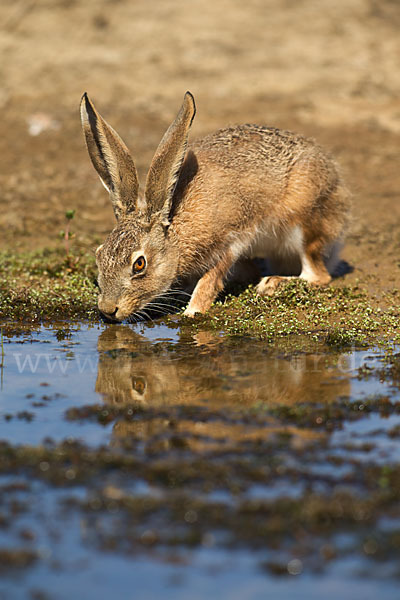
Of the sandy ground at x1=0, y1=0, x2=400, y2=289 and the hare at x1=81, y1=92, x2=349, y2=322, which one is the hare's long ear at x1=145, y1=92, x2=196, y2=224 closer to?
the hare at x1=81, y1=92, x2=349, y2=322

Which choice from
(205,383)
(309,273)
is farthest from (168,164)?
(205,383)

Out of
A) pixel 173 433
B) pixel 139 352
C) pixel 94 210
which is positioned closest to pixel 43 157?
pixel 94 210

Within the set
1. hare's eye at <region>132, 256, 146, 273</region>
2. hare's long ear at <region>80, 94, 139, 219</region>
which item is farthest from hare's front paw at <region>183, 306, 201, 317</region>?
hare's long ear at <region>80, 94, 139, 219</region>

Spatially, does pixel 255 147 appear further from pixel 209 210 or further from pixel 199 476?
pixel 199 476

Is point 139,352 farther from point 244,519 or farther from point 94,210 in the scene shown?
point 94,210

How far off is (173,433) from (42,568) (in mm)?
1490

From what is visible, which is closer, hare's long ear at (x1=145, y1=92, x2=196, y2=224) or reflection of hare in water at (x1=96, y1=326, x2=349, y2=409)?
reflection of hare in water at (x1=96, y1=326, x2=349, y2=409)

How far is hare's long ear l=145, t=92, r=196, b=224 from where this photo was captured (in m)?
7.27

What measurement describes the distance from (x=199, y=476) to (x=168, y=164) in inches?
154

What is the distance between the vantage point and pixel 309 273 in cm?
874

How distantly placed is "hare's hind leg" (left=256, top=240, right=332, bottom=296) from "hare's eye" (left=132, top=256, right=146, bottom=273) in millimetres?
1649

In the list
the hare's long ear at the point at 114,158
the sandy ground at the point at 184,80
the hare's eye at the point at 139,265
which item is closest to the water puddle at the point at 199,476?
A: the hare's eye at the point at 139,265

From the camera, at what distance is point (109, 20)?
56.4ft

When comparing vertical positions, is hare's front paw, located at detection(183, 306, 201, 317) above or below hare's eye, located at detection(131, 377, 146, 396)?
above
